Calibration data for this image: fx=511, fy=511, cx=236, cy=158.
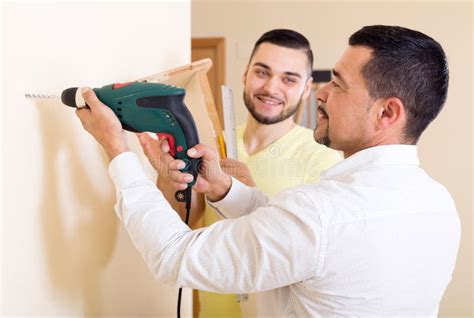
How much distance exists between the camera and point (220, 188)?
3.89 feet

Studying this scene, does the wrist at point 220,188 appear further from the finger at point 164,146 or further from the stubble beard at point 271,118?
the stubble beard at point 271,118

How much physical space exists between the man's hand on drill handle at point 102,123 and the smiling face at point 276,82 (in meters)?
0.95

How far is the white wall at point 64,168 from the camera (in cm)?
77

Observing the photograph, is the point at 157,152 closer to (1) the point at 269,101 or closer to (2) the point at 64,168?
(2) the point at 64,168

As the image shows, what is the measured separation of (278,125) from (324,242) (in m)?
1.06

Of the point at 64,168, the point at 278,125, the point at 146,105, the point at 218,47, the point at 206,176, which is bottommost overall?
the point at 218,47

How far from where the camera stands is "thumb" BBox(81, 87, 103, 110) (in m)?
0.89

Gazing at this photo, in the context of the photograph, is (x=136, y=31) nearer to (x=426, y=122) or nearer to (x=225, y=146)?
(x=225, y=146)

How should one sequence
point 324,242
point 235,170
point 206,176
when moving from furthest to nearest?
point 235,170, point 206,176, point 324,242

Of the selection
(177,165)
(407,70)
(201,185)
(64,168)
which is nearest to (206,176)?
(201,185)

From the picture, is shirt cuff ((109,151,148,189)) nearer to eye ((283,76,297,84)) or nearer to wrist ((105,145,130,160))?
wrist ((105,145,130,160))

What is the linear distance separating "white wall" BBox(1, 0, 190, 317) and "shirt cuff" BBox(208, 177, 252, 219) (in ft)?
0.76

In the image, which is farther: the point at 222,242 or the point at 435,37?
the point at 435,37

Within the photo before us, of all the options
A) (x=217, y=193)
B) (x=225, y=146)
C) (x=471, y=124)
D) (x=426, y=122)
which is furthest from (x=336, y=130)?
(x=471, y=124)
